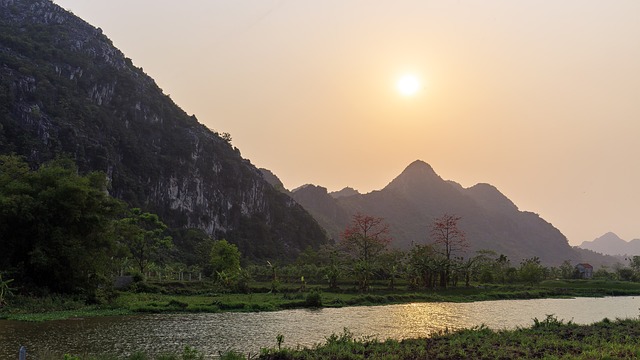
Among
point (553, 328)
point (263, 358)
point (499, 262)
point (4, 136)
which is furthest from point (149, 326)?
point (4, 136)

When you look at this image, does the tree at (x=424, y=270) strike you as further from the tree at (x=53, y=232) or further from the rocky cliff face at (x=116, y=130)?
the rocky cliff face at (x=116, y=130)

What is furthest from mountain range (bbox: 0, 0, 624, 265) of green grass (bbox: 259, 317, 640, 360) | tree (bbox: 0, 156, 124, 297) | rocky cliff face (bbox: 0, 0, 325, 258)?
green grass (bbox: 259, 317, 640, 360)

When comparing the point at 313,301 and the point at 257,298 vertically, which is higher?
the point at 313,301

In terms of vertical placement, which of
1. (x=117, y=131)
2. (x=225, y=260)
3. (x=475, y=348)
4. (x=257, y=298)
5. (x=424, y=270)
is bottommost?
(x=257, y=298)

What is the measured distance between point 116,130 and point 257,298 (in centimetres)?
12799

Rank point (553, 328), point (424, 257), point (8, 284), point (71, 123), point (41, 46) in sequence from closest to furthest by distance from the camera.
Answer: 1. point (553, 328)
2. point (8, 284)
3. point (424, 257)
4. point (71, 123)
5. point (41, 46)

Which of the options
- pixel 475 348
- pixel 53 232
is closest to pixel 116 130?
pixel 53 232

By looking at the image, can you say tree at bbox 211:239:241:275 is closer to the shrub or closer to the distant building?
the shrub

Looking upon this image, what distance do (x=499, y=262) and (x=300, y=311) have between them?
64.2 meters

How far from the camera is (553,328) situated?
2589 cm

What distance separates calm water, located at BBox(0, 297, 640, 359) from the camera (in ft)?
73.3

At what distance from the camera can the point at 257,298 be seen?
159 ft

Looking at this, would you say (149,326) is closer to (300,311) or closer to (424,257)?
(300,311)

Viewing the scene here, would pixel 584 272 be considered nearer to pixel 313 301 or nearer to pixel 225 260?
pixel 225 260
